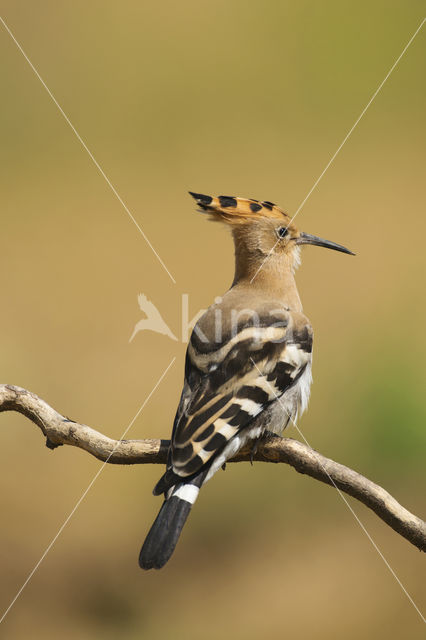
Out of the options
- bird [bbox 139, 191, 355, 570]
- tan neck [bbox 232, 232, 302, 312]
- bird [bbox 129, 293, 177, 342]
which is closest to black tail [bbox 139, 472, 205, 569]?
bird [bbox 139, 191, 355, 570]

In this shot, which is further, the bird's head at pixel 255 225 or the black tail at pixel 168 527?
the bird's head at pixel 255 225

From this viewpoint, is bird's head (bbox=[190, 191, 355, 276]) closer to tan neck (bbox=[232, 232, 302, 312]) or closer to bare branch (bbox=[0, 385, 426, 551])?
tan neck (bbox=[232, 232, 302, 312])

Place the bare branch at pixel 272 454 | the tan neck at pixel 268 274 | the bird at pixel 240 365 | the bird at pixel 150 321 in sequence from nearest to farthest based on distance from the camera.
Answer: the bare branch at pixel 272 454 < the bird at pixel 240 365 < the tan neck at pixel 268 274 < the bird at pixel 150 321

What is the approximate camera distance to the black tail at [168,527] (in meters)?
1.36

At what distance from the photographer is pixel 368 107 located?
3586 millimetres

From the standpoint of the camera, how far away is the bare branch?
1.31m

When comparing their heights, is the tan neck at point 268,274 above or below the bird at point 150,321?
below

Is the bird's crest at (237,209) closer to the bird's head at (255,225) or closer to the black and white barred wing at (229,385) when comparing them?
the bird's head at (255,225)

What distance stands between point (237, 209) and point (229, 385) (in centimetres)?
53

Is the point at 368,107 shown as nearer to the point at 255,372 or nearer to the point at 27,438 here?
the point at 27,438

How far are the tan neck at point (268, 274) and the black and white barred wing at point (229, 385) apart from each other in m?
0.15

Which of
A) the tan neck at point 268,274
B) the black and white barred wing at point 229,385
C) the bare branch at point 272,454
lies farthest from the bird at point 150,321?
the bare branch at point 272,454

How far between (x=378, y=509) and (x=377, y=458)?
1.34m

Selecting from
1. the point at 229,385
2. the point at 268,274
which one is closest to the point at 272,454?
the point at 229,385
